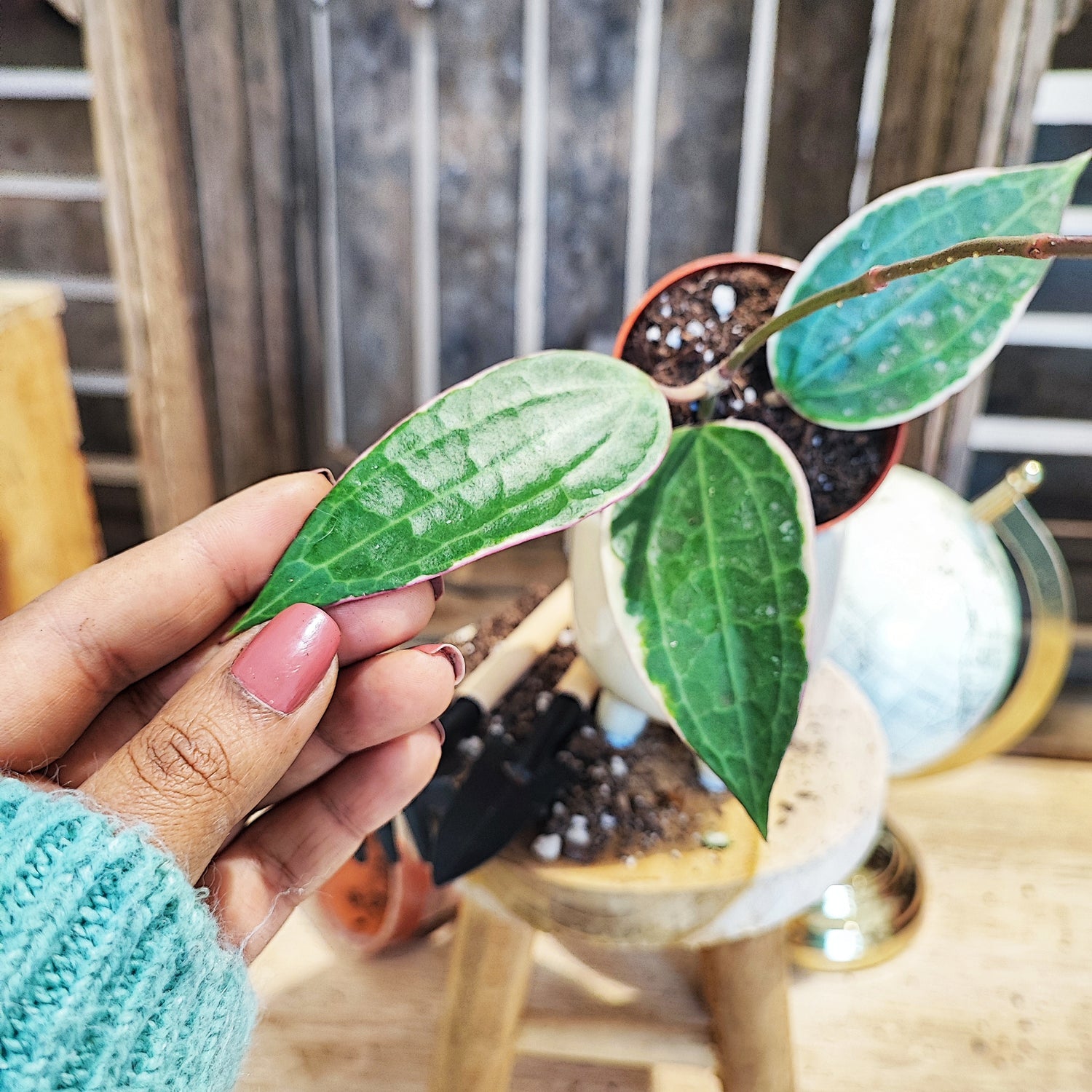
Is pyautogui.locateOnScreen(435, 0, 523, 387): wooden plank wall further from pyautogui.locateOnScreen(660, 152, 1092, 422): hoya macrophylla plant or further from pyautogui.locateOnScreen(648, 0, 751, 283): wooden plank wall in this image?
pyautogui.locateOnScreen(660, 152, 1092, 422): hoya macrophylla plant

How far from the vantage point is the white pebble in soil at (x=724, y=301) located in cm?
46

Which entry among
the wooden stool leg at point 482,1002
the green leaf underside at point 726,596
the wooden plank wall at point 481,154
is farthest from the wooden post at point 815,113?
the wooden stool leg at point 482,1002

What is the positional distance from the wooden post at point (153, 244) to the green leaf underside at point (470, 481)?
757mm

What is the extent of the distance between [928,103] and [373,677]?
0.80 m

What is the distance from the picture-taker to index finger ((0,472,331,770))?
0.43 m

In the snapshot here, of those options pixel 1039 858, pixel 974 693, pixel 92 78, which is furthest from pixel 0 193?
pixel 1039 858

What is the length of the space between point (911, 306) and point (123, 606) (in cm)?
42

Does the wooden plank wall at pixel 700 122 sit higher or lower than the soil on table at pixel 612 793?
higher

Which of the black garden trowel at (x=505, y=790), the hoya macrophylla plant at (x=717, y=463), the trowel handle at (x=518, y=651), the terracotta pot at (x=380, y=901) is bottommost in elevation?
the terracotta pot at (x=380, y=901)

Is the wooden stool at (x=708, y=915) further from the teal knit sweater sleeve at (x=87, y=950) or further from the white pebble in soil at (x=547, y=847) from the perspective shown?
the teal knit sweater sleeve at (x=87, y=950)

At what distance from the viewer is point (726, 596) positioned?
0.38m

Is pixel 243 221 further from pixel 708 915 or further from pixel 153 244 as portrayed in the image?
pixel 708 915

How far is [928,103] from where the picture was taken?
86 cm

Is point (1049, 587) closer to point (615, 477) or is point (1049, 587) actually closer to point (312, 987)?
point (615, 477)
